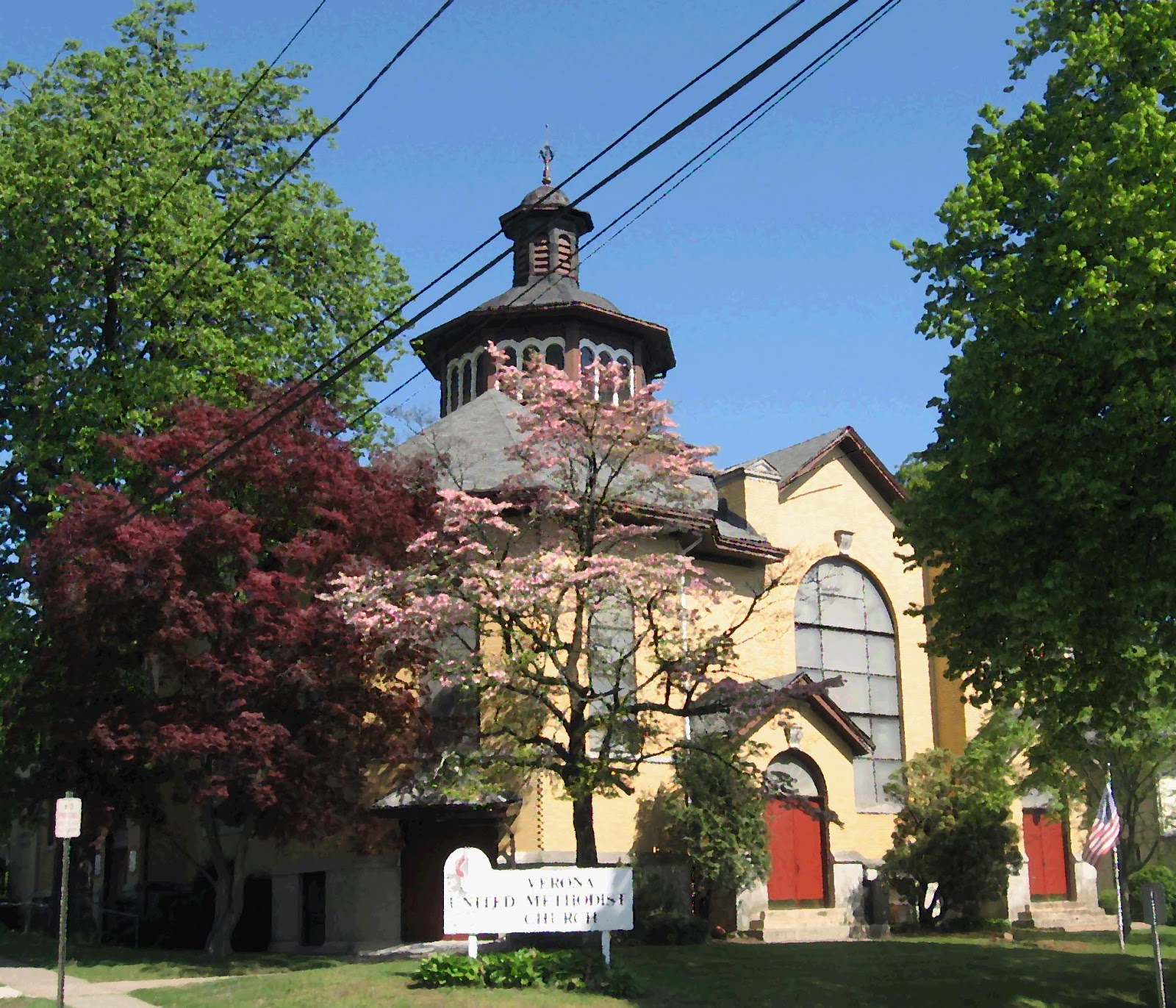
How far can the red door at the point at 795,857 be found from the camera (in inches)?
1126

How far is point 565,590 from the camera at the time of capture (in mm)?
20312

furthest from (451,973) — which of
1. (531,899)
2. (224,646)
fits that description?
(224,646)

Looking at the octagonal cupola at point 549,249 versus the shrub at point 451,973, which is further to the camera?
the octagonal cupola at point 549,249

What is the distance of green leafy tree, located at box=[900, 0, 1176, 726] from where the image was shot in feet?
50.5

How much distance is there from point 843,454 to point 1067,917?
1248 cm

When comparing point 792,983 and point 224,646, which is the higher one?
point 224,646

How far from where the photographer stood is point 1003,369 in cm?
1677

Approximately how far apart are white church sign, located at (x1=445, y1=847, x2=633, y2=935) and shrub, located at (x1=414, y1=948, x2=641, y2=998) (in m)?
0.39

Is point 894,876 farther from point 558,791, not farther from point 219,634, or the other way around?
point 219,634

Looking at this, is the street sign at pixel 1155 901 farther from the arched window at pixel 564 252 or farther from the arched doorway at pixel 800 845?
the arched window at pixel 564 252

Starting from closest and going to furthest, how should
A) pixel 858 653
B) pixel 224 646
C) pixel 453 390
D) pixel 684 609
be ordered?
pixel 224 646, pixel 684 609, pixel 858 653, pixel 453 390

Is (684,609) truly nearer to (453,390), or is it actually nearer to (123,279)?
(123,279)

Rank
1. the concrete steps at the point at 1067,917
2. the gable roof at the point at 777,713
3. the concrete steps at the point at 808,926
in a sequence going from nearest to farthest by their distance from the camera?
the gable roof at the point at 777,713, the concrete steps at the point at 808,926, the concrete steps at the point at 1067,917

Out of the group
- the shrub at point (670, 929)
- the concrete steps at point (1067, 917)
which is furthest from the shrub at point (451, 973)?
the concrete steps at point (1067, 917)
